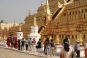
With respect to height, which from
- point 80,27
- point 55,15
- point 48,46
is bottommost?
point 48,46

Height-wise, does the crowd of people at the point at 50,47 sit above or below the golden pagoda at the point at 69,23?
below

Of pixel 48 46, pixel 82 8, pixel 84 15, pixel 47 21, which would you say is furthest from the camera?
pixel 47 21

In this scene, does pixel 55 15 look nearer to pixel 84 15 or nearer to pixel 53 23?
pixel 53 23

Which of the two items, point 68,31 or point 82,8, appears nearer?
point 68,31

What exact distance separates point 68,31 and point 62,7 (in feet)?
21.1

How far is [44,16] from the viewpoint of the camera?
30.4m

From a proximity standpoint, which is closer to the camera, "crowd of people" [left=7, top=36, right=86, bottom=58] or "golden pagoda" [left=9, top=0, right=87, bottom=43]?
"crowd of people" [left=7, top=36, right=86, bottom=58]

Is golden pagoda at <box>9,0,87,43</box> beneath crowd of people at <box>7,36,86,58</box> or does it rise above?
above

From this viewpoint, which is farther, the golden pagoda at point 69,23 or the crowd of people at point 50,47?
the golden pagoda at point 69,23

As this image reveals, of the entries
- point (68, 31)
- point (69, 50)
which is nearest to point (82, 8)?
point (68, 31)

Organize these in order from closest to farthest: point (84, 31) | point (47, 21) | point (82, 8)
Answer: point (84, 31) < point (82, 8) < point (47, 21)

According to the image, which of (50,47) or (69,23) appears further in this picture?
(69,23)

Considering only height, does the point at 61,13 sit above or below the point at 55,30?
above

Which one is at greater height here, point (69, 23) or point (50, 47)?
point (69, 23)
